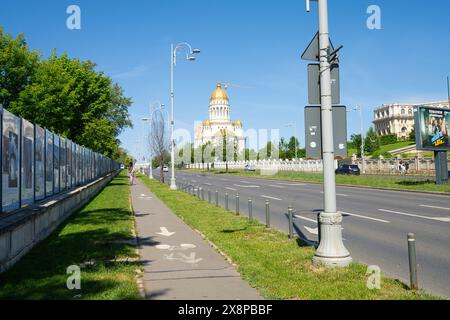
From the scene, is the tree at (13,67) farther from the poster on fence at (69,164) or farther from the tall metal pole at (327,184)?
the tall metal pole at (327,184)

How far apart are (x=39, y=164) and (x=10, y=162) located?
322 cm

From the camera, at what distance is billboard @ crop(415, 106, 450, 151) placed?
2933 cm

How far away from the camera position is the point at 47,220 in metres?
11.1

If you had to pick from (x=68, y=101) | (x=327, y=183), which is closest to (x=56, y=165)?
(x=327, y=183)

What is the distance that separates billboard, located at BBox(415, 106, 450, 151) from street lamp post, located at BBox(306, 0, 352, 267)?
23828mm

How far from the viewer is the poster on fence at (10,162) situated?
8655 mm

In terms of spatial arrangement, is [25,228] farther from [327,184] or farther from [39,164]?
[327,184]

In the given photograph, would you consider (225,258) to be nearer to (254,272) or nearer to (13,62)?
(254,272)

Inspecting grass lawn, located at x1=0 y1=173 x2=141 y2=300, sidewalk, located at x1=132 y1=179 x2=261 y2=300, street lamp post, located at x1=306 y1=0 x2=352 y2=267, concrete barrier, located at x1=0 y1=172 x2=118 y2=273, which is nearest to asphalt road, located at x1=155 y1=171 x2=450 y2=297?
street lamp post, located at x1=306 y1=0 x2=352 y2=267

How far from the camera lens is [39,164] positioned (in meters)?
12.2

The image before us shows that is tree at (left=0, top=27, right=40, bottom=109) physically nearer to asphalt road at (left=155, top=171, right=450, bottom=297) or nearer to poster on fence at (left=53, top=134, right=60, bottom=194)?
poster on fence at (left=53, top=134, right=60, bottom=194)

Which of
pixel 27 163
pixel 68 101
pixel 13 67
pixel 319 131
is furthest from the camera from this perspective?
pixel 13 67
